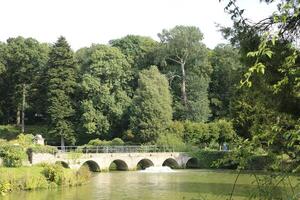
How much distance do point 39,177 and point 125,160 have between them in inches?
661

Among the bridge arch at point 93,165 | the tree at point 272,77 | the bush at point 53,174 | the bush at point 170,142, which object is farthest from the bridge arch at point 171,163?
the tree at point 272,77

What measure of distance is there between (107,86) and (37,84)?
28.2ft

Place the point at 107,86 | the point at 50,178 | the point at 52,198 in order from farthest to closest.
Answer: the point at 107,86
the point at 50,178
the point at 52,198

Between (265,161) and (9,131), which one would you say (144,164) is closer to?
(9,131)

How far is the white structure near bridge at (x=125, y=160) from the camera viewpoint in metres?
35.5

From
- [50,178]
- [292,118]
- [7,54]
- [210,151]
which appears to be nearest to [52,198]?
[50,178]

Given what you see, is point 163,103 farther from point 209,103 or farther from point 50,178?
point 50,178

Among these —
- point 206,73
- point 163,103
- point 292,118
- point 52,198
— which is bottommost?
point 52,198

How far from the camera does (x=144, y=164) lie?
45.1 meters

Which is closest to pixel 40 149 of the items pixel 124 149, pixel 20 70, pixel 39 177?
pixel 39 177

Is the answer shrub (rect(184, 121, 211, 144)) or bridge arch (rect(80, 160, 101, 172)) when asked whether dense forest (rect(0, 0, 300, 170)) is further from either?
bridge arch (rect(80, 160, 101, 172))

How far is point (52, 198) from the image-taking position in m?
21.7

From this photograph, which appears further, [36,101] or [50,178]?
[36,101]

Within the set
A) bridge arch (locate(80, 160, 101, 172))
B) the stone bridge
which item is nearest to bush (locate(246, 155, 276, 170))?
the stone bridge
